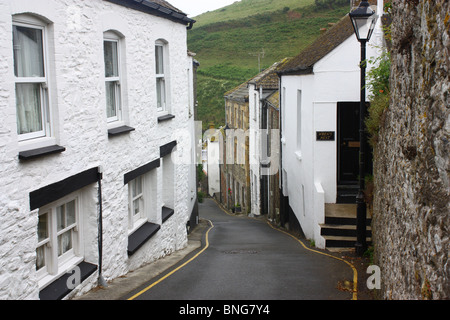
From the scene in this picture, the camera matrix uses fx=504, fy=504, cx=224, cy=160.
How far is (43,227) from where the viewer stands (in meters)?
7.22

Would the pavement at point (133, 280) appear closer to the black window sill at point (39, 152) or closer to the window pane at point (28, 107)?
the black window sill at point (39, 152)

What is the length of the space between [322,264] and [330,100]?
466cm

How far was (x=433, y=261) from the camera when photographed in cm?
431

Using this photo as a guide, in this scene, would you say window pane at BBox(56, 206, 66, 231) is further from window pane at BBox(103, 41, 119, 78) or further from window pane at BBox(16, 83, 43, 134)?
window pane at BBox(103, 41, 119, 78)

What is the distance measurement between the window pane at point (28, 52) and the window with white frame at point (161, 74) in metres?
5.25

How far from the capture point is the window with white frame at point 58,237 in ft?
23.5

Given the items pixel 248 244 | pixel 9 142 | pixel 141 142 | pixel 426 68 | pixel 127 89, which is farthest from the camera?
pixel 248 244

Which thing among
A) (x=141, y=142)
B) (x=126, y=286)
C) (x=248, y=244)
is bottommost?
(x=248, y=244)

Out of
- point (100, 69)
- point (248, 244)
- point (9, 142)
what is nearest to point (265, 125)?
point (248, 244)

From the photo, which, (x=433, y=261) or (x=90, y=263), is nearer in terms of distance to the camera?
(x=433, y=261)

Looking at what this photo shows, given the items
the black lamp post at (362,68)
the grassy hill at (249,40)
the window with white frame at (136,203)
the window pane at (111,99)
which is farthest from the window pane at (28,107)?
the grassy hill at (249,40)

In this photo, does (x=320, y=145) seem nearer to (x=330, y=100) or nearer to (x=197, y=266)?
(x=330, y=100)

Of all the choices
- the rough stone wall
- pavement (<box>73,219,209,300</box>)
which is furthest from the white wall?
the rough stone wall

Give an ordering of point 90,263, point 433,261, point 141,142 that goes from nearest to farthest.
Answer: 1. point 433,261
2. point 90,263
3. point 141,142
